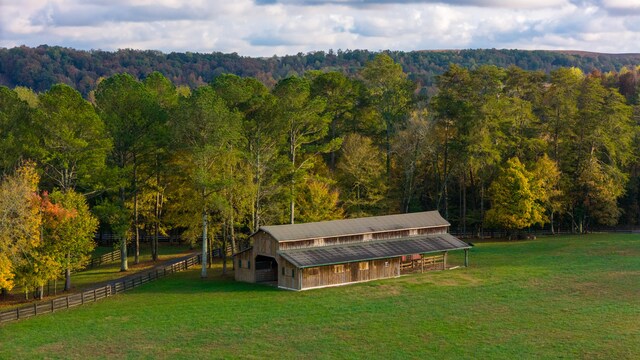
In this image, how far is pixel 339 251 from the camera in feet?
164

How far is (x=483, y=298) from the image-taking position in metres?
43.3

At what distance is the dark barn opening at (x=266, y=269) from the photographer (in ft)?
167

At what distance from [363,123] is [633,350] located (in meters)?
45.7

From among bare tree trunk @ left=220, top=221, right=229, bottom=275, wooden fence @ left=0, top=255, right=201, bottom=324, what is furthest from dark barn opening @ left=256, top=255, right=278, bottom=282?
wooden fence @ left=0, top=255, right=201, bottom=324

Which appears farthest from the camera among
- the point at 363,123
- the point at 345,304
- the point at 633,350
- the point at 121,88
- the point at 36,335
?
the point at 363,123

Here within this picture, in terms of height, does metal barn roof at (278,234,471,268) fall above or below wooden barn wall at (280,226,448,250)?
below

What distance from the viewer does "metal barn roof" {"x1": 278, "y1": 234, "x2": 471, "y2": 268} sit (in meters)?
47.6

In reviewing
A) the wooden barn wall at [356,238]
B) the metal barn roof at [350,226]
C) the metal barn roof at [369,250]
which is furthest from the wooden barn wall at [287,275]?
the metal barn roof at [350,226]

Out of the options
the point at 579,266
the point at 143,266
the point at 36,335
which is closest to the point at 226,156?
the point at 143,266

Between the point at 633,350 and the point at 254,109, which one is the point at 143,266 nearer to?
the point at 254,109

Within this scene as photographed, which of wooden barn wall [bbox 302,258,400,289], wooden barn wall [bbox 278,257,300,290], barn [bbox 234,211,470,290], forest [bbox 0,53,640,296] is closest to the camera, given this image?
wooden barn wall [bbox 278,257,300,290]

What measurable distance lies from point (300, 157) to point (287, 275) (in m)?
22.7

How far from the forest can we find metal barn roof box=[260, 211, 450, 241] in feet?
19.1

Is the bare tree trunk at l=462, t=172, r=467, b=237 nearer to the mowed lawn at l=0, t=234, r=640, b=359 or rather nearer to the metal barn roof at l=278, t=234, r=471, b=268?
the metal barn roof at l=278, t=234, r=471, b=268
